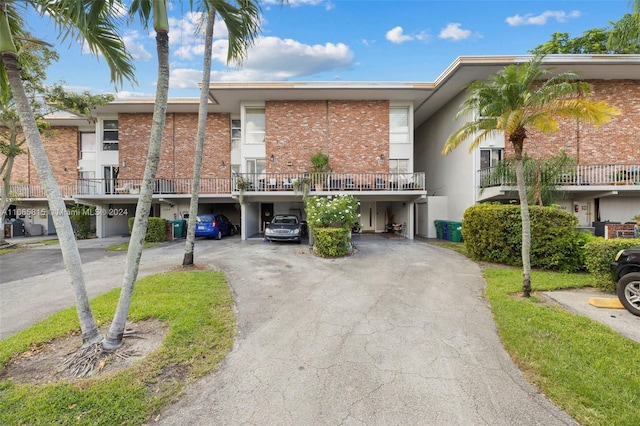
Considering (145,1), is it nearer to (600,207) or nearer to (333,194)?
(333,194)

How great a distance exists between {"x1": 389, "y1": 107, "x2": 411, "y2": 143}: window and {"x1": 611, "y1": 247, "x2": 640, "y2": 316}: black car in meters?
12.6

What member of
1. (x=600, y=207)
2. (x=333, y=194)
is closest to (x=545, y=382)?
(x=333, y=194)

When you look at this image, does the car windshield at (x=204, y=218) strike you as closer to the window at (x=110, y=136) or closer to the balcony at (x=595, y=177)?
the window at (x=110, y=136)

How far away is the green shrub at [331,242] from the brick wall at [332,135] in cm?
724

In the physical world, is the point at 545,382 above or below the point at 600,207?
below

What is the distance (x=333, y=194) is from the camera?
14.8m

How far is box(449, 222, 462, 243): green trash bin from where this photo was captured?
45.8 feet

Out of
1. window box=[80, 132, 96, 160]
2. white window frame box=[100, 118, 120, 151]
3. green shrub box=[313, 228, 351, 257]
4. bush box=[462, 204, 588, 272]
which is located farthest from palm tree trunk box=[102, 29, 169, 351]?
window box=[80, 132, 96, 160]

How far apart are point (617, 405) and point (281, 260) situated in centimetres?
807

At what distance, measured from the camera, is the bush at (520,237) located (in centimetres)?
784

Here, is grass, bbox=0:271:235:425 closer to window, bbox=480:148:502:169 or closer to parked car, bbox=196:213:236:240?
parked car, bbox=196:213:236:240

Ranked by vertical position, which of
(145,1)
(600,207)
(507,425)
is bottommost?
(507,425)

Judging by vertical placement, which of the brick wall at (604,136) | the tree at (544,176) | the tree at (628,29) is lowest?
the tree at (544,176)

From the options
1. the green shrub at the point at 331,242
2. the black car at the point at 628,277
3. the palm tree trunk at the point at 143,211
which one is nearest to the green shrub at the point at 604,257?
the black car at the point at 628,277
